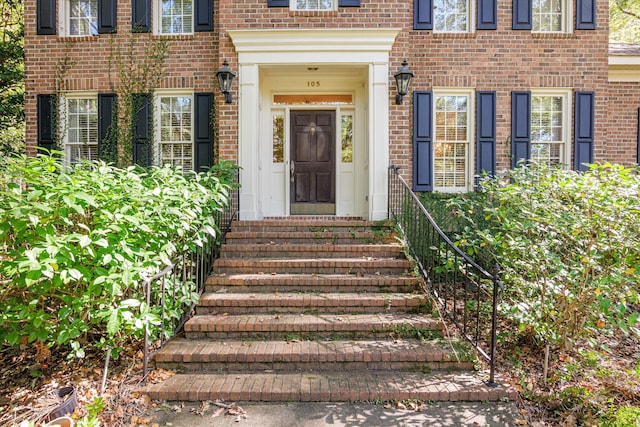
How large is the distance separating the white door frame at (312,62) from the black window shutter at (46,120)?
11.5ft

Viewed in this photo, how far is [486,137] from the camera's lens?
6316 millimetres

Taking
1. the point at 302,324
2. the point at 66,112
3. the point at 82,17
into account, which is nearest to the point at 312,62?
the point at 302,324

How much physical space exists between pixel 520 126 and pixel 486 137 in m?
0.63

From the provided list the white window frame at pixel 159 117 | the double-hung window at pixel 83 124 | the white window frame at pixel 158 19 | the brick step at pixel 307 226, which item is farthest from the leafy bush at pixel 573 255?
the double-hung window at pixel 83 124

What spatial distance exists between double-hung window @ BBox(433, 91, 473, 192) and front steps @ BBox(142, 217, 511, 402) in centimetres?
245

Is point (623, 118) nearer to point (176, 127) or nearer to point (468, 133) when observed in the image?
point (468, 133)

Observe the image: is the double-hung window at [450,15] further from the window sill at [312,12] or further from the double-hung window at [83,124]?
the double-hung window at [83,124]

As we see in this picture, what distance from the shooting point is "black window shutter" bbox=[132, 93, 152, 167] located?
628cm

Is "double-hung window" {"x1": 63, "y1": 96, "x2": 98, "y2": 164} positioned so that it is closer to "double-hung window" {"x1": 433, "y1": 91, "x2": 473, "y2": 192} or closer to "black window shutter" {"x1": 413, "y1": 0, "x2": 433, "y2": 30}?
"black window shutter" {"x1": 413, "y1": 0, "x2": 433, "y2": 30}

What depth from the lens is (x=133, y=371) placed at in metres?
3.17

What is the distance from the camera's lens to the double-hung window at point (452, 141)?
6410mm

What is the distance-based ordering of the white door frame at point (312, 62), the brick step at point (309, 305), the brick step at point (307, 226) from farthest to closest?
1. the white door frame at point (312, 62)
2. the brick step at point (307, 226)
3. the brick step at point (309, 305)

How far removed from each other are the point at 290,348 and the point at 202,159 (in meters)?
4.08

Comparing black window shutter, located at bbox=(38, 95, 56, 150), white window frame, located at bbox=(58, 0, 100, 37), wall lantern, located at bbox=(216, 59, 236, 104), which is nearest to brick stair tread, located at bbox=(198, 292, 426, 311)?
wall lantern, located at bbox=(216, 59, 236, 104)
